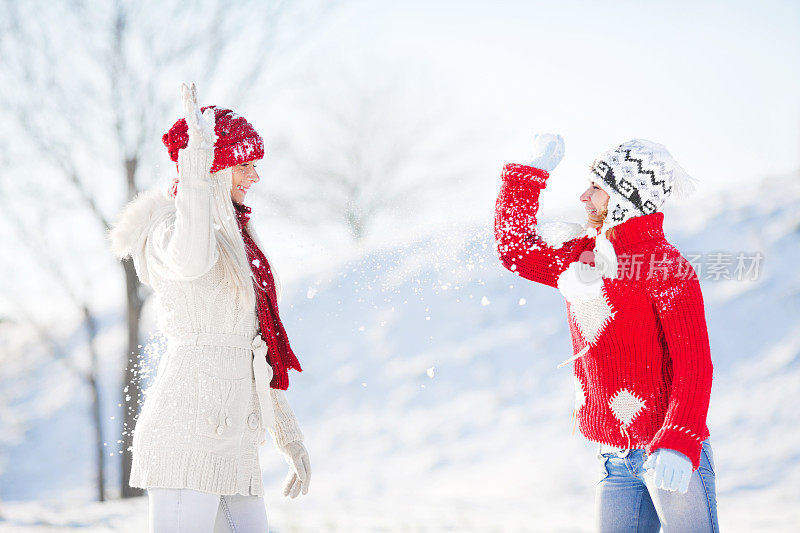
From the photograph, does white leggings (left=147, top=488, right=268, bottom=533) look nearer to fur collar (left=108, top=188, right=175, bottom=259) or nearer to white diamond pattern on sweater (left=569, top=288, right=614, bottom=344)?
fur collar (left=108, top=188, right=175, bottom=259)

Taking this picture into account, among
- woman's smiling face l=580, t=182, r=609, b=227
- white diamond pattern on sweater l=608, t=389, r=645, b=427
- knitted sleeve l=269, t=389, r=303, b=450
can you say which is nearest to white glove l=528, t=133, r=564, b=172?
woman's smiling face l=580, t=182, r=609, b=227

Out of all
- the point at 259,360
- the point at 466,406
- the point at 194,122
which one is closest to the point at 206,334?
the point at 259,360

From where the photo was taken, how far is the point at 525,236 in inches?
101

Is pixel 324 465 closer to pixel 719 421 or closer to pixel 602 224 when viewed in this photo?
pixel 719 421

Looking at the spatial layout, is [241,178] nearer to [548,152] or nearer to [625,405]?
[548,152]

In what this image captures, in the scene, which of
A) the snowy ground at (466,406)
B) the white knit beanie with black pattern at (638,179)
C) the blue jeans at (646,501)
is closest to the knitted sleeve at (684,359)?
the blue jeans at (646,501)

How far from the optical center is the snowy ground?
21.5 ft

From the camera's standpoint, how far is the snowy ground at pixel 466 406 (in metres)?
6.55

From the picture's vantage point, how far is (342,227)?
14.8 metres

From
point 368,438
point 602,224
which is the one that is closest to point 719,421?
point 368,438

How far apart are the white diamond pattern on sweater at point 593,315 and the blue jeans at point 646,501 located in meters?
0.36

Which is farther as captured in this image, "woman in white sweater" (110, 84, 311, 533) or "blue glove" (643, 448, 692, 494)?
"woman in white sweater" (110, 84, 311, 533)

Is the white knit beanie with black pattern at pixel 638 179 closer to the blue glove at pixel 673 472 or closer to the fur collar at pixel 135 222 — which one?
the blue glove at pixel 673 472

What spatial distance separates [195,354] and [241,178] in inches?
22.8
